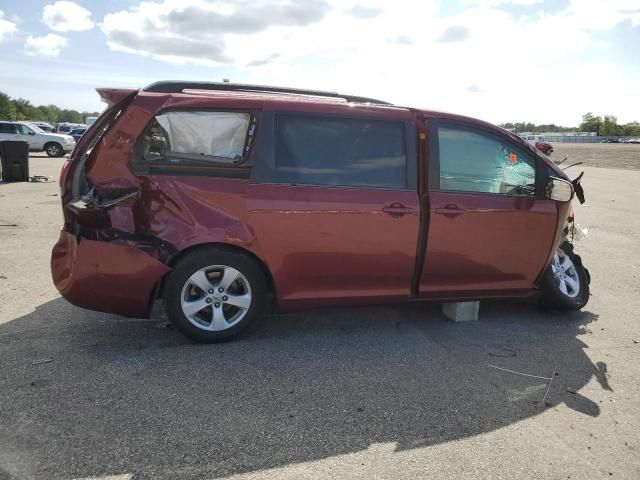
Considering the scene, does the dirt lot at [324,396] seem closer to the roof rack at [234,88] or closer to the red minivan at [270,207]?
the red minivan at [270,207]

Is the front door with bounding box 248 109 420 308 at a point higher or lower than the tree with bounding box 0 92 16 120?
lower

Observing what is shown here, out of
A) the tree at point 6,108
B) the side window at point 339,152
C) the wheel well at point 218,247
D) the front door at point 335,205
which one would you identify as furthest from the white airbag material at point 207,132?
the tree at point 6,108

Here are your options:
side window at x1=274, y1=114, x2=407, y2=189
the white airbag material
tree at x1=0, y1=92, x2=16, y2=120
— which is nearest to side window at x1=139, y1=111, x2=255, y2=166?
the white airbag material

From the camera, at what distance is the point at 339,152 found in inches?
160

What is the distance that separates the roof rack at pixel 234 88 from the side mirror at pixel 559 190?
1.62 m

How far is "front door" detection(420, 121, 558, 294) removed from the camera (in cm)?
428

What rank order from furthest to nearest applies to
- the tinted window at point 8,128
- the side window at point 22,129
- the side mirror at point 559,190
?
the side window at point 22,129, the tinted window at point 8,128, the side mirror at point 559,190

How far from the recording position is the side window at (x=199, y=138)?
12.5 ft

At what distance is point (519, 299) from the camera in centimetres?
480

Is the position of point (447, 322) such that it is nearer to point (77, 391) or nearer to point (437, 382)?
point (437, 382)

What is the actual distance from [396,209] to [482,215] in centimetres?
80

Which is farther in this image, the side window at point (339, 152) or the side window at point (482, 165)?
the side window at point (482, 165)

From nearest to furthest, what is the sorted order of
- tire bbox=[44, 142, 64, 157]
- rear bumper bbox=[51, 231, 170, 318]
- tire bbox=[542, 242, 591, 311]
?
rear bumper bbox=[51, 231, 170, 318] → tire bbox=[542, 242, 591, 311] → tire bbox=[44, 142, 64, 157]

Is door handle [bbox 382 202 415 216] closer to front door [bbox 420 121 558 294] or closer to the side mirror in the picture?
front door [bbox 420 121 558 294]
